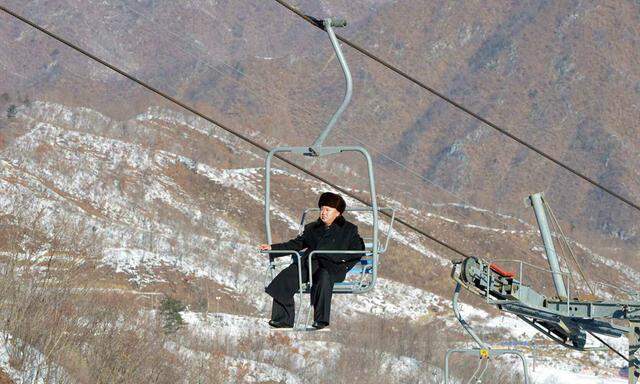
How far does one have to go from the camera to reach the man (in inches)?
484

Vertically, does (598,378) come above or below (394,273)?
below

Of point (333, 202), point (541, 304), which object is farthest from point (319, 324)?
point (541, 304)

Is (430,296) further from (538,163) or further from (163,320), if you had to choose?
(538,163)

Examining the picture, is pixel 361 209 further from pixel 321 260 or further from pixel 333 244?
pixel 321 260

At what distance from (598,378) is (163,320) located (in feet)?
103

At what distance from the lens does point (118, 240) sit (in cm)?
8562

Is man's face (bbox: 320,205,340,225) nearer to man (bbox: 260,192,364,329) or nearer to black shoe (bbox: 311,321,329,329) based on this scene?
man (bbox: 260,192,364,329)

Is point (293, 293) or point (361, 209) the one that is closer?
point (293, 293)

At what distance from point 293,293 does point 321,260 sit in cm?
43

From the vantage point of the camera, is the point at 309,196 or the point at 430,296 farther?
the point at 309,196

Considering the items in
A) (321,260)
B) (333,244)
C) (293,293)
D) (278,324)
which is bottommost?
(278,324)

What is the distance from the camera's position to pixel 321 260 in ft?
40.9

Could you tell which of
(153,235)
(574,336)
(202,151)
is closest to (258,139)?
(202,151)

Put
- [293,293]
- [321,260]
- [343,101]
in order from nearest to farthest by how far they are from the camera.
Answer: [343,101] < [293,293] < [321,260]
